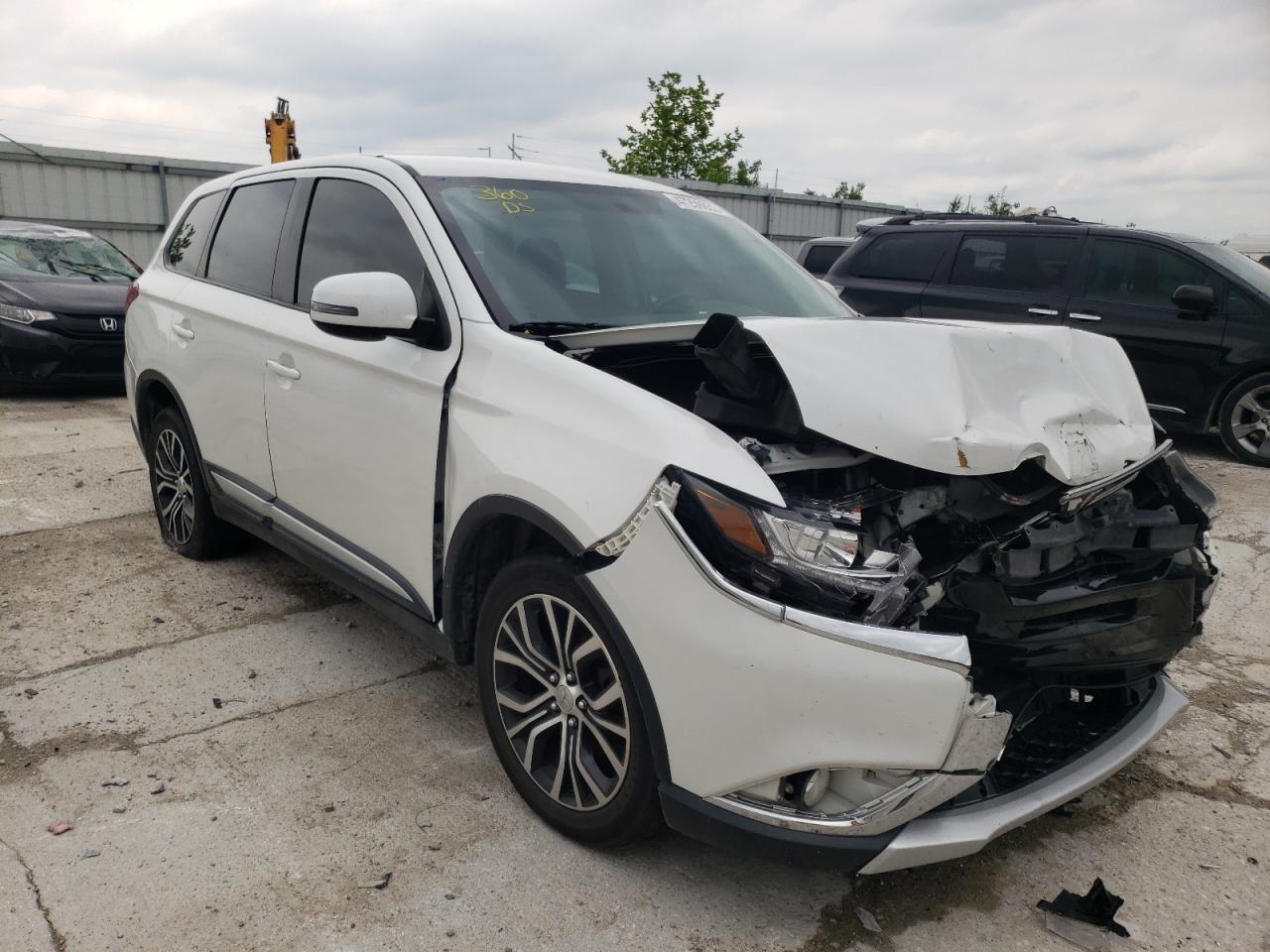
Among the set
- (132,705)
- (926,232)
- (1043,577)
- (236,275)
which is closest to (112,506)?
(236,275)

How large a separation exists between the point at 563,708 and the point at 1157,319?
6886 mm

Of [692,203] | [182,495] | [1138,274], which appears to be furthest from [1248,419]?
[182,495]

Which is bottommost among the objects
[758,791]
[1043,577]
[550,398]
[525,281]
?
[758,791]

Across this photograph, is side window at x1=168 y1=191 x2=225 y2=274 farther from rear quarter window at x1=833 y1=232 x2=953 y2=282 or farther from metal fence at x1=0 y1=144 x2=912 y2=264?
metal fence at x1=0 y1=144 x2=912 y2=264

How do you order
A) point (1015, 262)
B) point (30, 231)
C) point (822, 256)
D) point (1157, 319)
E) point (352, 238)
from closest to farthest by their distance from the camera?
1. point (352, 238)
2. point (1157, 319)
3. point (1015, 262)
4. point (30, 231)
5. point (822, 256)

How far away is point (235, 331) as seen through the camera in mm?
3945

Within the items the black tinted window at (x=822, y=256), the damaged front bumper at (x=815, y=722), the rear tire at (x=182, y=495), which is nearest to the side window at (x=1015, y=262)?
the black tinted window at (x=822, y=256)

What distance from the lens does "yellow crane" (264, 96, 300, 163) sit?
1532 centimetres

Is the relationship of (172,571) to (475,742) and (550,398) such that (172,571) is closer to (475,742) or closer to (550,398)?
(475,742)

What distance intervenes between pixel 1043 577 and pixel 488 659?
151 cm

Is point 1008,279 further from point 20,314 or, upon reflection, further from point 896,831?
point 20,314

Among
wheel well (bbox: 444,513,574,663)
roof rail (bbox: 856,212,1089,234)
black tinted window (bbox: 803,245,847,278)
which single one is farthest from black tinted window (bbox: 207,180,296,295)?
black tinted window (bbox: 803,245,847,278)

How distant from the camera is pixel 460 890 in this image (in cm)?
247

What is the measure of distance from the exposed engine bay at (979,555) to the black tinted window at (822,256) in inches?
326
